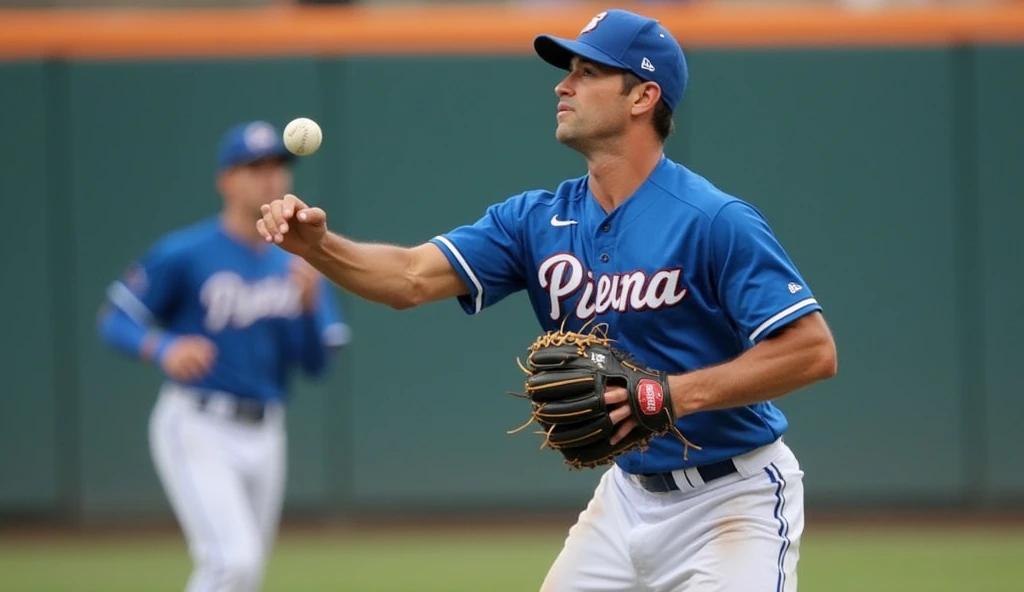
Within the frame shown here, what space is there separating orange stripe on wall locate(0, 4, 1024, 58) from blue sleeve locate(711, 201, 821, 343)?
19.2 ft

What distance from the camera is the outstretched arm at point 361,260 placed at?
12.4ft

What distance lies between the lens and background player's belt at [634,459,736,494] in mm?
3943

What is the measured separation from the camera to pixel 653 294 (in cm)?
388

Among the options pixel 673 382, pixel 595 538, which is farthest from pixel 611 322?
pixel 595 538

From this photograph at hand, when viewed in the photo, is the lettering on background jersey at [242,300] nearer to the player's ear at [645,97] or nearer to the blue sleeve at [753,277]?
the player's ear at [645,97]

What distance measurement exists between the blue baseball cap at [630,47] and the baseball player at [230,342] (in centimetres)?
269

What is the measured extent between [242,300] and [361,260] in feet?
8.62

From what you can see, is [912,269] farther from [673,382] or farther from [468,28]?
[673,382]

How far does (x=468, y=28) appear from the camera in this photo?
9.66 meters

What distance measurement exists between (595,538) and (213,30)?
6.50 metres

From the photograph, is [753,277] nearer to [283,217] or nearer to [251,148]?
[283,217]

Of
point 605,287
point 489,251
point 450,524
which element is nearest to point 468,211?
point 450,524

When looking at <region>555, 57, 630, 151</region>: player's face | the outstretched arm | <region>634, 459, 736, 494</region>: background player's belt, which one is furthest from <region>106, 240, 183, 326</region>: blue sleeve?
<region>634, 459, 736, 494</region>: background player's belt

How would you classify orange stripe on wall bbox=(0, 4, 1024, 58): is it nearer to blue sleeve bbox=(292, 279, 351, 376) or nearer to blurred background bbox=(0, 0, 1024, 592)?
blurred background bbox=(0, 0, 1024, 592)
